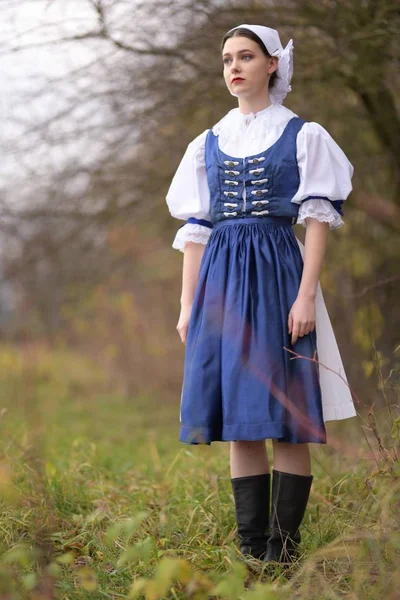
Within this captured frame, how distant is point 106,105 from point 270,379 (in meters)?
2.83

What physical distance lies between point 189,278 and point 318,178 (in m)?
0.57

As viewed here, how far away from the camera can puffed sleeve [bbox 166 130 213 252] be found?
2.80m

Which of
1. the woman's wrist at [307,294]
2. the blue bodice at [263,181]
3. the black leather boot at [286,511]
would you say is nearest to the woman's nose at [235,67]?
the blue bodice at [263,181]

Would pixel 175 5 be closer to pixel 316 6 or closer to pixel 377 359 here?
pixel 316 6

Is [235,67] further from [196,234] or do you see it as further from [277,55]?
[196,234]

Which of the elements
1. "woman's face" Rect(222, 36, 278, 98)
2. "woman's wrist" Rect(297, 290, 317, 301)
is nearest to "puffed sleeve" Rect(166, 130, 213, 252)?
"woman's face" Rect(222, 36, 278, 98)

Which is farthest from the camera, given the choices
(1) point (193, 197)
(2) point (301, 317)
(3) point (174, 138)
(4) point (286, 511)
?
(3) point (174, 138)

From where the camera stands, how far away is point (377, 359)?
2672mm

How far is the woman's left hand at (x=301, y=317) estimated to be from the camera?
254 centimetres

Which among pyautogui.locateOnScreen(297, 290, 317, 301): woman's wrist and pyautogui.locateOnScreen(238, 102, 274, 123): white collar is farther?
pyautogui.locateOnScreen(238, 102, 274, 123): white collar

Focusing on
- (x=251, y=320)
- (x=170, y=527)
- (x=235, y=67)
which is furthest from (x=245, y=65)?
(x=170, y=527)

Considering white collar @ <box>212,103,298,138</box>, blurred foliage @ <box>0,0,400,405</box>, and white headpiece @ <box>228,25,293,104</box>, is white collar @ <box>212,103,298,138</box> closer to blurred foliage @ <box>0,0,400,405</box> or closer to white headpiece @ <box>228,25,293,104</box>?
white headpiece @ <box>228,25,293,104</box>

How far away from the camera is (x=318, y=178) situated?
258 centimetres

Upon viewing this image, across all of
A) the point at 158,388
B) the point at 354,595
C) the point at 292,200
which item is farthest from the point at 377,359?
the point at 158,388
